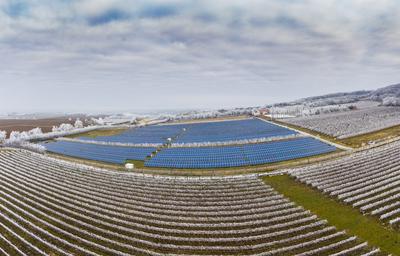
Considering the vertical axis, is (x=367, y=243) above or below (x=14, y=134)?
below

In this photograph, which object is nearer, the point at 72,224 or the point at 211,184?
the point at 72,224

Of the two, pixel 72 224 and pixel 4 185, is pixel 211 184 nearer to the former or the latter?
pixel 72 224

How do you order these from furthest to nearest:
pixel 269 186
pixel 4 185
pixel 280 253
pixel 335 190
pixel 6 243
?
pixel 4 185
pixel 269 186
pixel 335 190
pixel 6 243
pixel 280 253

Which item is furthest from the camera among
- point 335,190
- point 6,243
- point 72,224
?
point 335,190

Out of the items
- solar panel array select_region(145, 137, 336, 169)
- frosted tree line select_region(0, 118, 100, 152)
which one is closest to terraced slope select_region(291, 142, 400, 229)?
solar panel array select_region(145, 137, 336, 169)

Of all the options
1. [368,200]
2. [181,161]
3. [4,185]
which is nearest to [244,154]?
[181,161]
